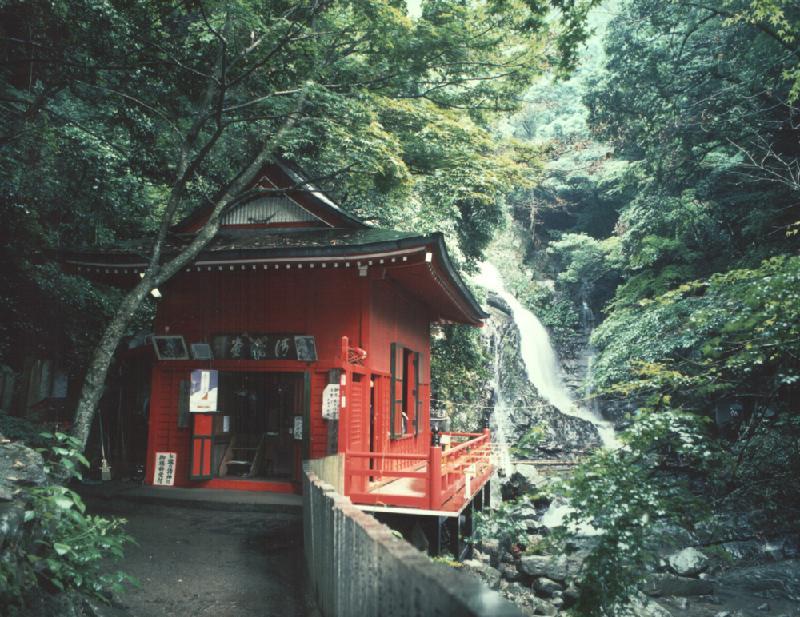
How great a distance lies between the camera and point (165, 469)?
1141 cm

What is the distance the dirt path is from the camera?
19.4 feet

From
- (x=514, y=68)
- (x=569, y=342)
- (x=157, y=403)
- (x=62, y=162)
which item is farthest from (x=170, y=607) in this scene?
(x=569, y=342)

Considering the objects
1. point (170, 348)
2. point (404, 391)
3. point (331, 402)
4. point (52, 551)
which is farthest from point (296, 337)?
point (52, 551)

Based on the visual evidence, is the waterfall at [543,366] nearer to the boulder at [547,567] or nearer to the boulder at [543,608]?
the boulder at [547,567]

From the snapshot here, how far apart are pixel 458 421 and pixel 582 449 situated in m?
7.42

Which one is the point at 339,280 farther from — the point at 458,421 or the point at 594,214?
the point at 594,214

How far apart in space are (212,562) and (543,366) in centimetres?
2768

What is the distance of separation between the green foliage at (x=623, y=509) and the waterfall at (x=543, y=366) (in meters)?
21.6

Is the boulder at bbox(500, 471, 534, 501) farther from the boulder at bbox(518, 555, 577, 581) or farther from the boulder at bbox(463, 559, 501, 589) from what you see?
the boulder at bbox(463, 559, 501, 589)

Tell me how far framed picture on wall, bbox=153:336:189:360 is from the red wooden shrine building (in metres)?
0.02

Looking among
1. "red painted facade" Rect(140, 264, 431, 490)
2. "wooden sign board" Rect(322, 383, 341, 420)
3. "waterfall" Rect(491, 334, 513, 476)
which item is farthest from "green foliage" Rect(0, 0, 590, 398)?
"waterfall" Rect(491, 334, 513, 476)

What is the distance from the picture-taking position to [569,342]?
35000 mm

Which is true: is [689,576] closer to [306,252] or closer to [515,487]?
[515,487]

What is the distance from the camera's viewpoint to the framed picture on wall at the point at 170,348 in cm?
1158
